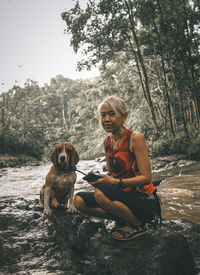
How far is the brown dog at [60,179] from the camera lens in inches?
134

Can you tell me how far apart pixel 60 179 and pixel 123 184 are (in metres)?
1.65

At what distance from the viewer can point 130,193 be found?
2184 mm

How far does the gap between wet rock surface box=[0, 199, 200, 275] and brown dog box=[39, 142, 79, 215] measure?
0.51 meters

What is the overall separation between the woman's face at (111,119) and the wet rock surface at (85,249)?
1.21 m

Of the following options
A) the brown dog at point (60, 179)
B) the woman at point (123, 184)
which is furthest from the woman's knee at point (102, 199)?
the brown dog at point (60, 179)

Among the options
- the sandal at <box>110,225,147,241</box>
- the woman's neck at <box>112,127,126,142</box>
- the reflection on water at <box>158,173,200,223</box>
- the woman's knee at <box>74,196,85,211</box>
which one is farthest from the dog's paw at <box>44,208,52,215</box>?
the reflection on water at <box>158,173,200,223</box>

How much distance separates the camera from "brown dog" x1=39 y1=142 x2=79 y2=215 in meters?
3.39

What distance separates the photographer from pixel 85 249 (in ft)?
7.68

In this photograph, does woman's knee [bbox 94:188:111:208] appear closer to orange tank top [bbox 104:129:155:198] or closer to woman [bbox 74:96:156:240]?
woman [bbox 74:96:156:240]

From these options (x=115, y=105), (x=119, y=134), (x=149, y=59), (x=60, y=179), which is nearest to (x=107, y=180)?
(x=119, y=134)

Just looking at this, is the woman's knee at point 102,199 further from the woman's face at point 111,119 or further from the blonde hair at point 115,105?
the blonde hair at point 115,105

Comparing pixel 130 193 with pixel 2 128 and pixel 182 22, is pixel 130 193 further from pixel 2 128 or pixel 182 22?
pixel 2 128

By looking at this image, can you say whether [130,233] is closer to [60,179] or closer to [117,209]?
[117,209]

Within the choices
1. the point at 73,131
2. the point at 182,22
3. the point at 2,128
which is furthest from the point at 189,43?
the point at 73,131
